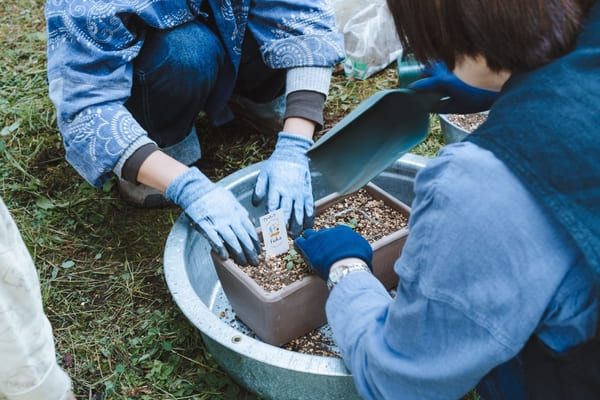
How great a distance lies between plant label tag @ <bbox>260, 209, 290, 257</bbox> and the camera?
125cm

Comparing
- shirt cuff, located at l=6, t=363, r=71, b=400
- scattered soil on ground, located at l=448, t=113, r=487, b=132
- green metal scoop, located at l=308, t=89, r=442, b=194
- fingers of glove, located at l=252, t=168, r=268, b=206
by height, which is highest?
green metal scoop, located at l=308, t=89, r=442, b=194

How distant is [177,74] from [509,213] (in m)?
1.08

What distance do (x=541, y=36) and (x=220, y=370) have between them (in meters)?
0.95

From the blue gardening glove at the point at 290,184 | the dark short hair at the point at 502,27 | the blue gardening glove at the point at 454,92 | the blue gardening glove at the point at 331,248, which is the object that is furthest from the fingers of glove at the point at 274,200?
the dark short hair at the point at 502,27

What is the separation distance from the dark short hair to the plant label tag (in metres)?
0.57

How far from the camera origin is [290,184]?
1.41m

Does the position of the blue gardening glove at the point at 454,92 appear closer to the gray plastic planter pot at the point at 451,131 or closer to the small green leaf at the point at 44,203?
the gray plastic planter pot at the point at 451,131

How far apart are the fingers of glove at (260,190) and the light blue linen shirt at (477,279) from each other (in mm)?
670

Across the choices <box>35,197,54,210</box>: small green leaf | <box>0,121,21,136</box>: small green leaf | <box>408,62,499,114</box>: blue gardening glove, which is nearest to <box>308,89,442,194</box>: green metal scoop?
<box>408,62,499,114</box>: blue gardening glove

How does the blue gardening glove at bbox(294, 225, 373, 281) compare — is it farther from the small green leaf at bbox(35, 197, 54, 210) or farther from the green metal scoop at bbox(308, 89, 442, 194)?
the small green leaf at bbox(35, 197, 54, 210)

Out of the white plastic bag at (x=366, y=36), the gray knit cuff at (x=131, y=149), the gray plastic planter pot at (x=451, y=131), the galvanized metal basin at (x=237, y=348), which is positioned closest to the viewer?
the galvanized metal basin at (x=237, y=348)

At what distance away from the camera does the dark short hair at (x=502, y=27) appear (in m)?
0.69

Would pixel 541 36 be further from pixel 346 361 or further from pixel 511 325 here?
pixel 346 361

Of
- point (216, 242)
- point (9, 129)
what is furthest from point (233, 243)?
point (9, 129)
